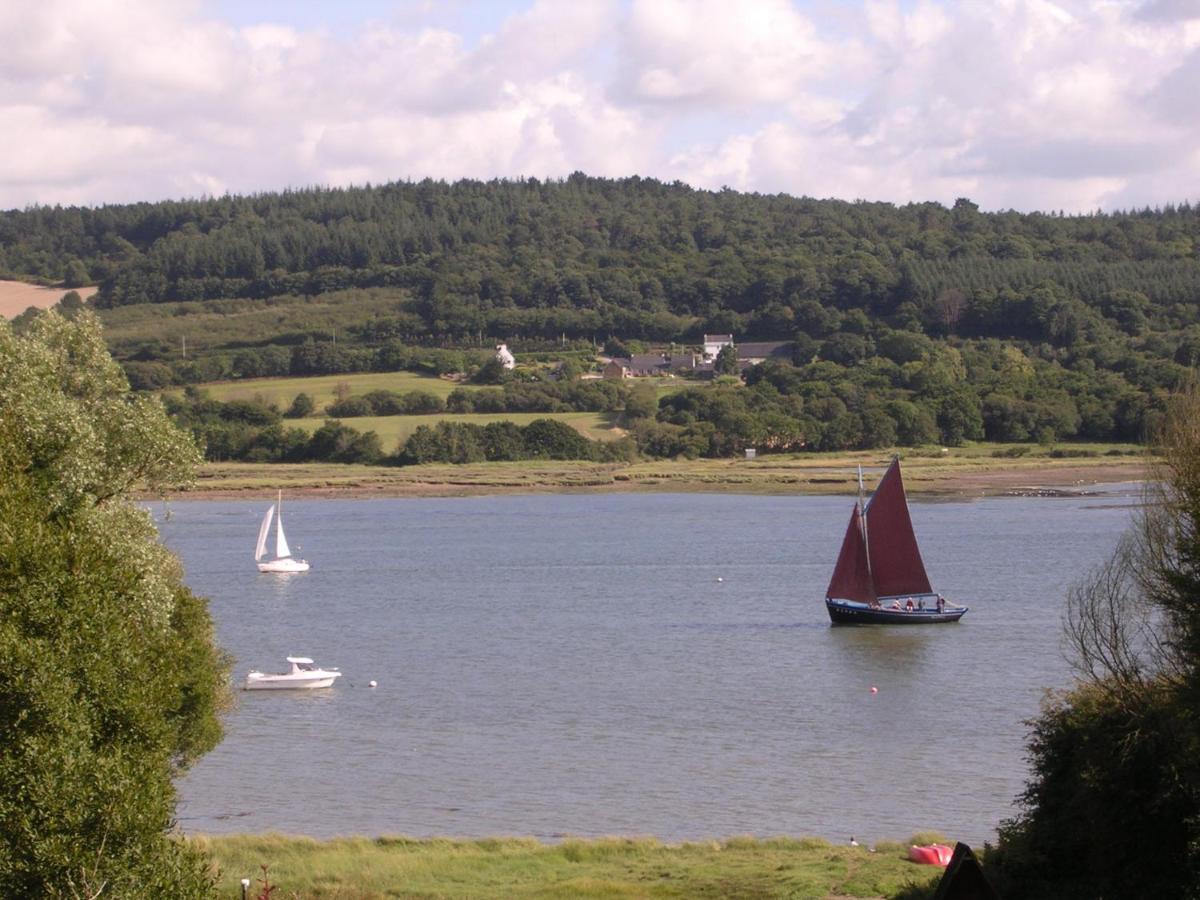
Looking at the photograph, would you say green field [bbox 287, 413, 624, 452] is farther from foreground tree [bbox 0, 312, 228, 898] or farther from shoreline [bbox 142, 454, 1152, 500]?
foreground tree [bbox 0, 312, 228, 898]

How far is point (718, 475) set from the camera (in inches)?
3492

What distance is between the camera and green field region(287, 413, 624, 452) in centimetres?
9912

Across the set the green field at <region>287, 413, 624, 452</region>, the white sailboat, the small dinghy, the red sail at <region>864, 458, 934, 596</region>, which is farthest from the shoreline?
the small dinghy

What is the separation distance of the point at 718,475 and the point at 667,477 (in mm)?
2857

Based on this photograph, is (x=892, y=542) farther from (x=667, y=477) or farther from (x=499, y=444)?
(x=499, y=444)

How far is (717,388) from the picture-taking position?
112m

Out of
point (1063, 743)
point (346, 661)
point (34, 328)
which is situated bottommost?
point (346, 661)

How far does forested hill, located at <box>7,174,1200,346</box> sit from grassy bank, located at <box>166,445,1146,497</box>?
3213cm

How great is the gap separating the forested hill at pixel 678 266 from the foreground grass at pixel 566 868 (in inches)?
4193

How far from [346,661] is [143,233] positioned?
541 feet

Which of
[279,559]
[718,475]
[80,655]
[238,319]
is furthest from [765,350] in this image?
[80,655]

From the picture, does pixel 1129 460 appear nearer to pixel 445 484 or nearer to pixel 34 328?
pixel 445 484

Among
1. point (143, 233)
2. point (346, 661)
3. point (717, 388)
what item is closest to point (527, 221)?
point (143, 233)

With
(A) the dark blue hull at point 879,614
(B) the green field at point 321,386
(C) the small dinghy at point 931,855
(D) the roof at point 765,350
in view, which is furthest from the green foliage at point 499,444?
(C) the small dinghy at point 931,855
